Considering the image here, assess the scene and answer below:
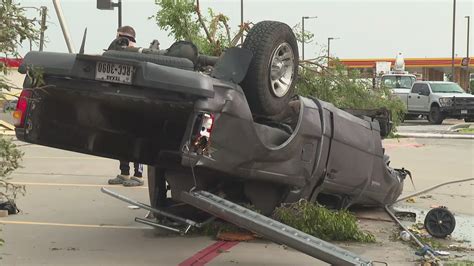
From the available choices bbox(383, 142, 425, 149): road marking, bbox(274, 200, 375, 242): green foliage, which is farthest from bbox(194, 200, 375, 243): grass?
bbox(383, 142, 425, 149): road marking

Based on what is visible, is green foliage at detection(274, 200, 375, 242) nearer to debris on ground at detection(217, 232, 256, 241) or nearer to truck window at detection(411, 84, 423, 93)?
debris on ground at detection(217, 232, 256, 241)

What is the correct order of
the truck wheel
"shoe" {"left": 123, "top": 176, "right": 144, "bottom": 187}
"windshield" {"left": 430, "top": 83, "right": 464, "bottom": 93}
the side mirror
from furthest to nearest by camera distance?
1. "windshield" {"left": 430, "top": 83, "right": 464, "bottom": 93}
2. the truck wheel
3. the side mirror
4. "shoe" {"left": 123, "top": 176, "right": 144, "bottom": 187}

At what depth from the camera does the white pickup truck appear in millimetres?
26641

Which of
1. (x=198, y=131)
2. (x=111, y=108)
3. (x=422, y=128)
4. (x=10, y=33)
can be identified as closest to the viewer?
(x=10, y=33)

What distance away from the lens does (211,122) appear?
4.50 m

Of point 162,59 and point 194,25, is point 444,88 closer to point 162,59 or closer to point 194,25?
point 194,25

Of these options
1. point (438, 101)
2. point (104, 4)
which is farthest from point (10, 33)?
point (438, 101)

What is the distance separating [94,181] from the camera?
32.4 ft

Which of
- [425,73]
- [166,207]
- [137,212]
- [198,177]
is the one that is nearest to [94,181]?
[137,212]

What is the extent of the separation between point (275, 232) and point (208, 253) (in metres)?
1.22

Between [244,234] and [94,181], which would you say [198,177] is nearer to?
[244,234]

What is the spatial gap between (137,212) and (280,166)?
280 centimetres

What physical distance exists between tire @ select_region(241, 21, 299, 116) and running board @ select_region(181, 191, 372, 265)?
0.99m

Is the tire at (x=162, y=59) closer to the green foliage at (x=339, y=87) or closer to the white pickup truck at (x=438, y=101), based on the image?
the green foliage at (x=339, y=87)
